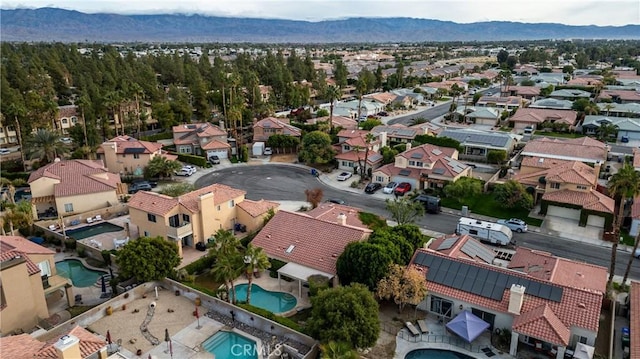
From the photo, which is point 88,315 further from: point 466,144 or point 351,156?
point 466,144

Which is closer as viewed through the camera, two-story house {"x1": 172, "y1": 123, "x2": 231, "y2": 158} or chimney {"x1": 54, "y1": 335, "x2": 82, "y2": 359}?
chimney {"x1": 54, "y1": 335, "x2": 82, "y2": 359}

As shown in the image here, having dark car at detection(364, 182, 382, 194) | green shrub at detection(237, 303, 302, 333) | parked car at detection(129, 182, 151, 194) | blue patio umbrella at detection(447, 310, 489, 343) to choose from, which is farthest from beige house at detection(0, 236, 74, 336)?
dark car at detection(364, 182, 382, 194)

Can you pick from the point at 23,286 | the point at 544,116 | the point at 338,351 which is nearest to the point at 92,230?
the point at 23,286

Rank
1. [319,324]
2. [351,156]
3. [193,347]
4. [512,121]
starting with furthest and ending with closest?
[512,121], [351,156], [193,347], [319,324]

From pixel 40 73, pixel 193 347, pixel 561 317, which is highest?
pixel 40 73

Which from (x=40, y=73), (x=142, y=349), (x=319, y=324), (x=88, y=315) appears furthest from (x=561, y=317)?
(x=40, y=73)

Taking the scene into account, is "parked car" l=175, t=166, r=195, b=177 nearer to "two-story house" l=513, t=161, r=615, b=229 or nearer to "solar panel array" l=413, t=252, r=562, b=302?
"solar panel array" l=413, t=252, r=562, b=302

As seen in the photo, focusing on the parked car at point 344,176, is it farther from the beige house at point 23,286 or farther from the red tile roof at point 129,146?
the beige house at point 23,286
